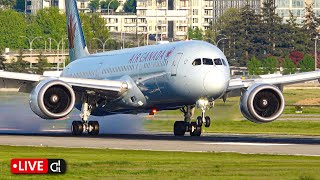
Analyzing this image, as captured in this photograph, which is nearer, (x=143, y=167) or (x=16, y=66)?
(x=143, y=167)

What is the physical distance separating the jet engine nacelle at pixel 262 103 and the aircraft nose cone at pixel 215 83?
55.3 inches

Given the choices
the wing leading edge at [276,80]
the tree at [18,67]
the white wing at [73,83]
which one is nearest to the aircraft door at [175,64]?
the wing leading edge at [276,80]

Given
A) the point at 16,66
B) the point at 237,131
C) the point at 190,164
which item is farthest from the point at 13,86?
the point at 16,66

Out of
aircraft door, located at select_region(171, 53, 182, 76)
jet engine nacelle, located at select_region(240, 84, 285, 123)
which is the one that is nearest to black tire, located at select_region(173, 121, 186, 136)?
aircraft door, located at select_region(171, 53, 182, 76)

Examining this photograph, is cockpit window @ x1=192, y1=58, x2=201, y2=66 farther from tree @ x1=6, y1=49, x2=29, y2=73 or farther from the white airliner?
tree @ x1=6, y1=49, x2=29, y2=73

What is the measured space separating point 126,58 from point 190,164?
27.4 metres

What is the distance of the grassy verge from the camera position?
81062mm

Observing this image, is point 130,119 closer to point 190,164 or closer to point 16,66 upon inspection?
point 190,164

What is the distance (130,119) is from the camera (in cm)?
8056

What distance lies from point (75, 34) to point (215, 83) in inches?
847

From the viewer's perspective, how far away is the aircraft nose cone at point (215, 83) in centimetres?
6519

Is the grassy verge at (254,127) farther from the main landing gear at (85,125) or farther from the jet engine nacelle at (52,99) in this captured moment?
the jet engine nacelle at (52,99)

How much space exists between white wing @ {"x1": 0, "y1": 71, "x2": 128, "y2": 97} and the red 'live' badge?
2401 centimetres

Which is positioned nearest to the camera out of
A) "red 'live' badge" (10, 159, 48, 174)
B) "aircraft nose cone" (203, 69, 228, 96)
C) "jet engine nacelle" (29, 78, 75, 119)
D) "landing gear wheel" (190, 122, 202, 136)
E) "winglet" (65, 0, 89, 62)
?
"red 'live' badge" (10, 159, 48, 174)
